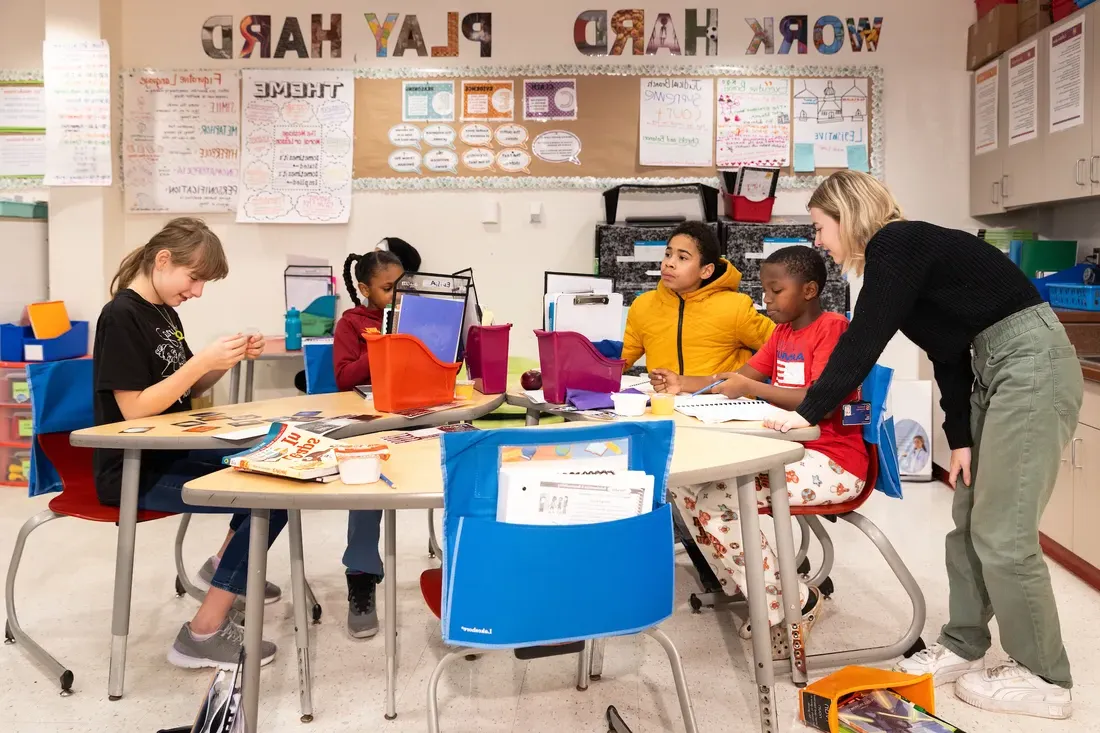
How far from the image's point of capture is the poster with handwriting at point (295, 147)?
4.82 m

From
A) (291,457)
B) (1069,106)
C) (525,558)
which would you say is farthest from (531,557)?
(1069,106)

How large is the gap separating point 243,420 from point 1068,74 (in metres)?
3.55

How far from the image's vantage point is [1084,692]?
2.26m

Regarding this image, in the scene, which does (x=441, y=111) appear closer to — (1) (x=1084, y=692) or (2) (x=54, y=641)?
(2) (x=54, y=641)

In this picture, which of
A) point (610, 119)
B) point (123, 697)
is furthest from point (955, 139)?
point (123, 697)

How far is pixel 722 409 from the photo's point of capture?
2352 millimetres

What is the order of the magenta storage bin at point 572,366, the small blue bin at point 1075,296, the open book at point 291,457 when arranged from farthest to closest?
the small blue bin at point 1075,296
the magenta storage bin at point 572,366
the open book at point 291,457

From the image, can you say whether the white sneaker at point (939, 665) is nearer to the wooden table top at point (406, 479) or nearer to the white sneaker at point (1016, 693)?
the white sneaker at point (1016, 693)

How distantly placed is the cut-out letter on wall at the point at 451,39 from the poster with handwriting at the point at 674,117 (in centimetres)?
101

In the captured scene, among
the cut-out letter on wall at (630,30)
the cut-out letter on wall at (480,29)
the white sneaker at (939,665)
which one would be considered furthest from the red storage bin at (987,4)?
the white sneaker at (939,665)

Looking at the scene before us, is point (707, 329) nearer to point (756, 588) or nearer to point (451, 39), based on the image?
point (756, 588)

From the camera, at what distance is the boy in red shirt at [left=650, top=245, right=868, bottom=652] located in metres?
2.33

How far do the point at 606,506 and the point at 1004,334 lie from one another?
3.79 feet

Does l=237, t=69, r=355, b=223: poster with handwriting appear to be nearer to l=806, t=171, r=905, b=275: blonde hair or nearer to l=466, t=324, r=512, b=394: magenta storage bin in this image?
l=466, t=324, r=512, b=394: magenta storage bin
